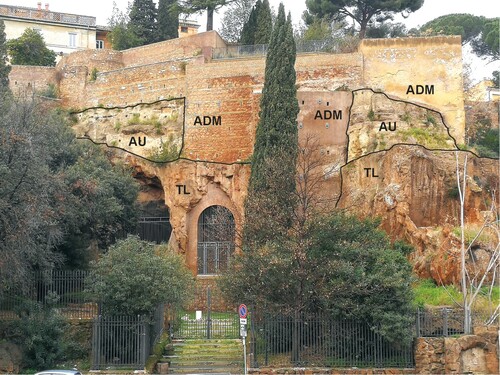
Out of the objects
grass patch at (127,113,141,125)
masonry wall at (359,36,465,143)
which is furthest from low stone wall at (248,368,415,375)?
grass patch at (127,113,141,125)

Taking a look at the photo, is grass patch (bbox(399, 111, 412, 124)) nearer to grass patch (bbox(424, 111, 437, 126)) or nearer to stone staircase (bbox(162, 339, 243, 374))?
grass patch (bbox(424, 111, 437, 126))

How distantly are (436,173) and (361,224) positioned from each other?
23.1 feet

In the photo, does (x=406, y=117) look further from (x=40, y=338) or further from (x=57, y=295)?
(x=40, y=338)

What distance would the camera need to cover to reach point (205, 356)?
94.7 feet

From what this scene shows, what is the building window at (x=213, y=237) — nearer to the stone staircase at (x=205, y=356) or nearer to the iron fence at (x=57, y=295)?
the stone staircase at (x=205, y=356)

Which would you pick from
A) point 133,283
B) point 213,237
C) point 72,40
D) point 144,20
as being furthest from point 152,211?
point 72,40

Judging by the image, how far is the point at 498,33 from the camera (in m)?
56.4

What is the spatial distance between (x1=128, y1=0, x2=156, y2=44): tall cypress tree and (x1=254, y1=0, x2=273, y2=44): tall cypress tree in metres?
10.2

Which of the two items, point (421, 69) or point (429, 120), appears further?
point (421, 69)

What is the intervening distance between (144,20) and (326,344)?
3329 centimetres

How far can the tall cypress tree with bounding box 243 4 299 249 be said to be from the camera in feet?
95.5

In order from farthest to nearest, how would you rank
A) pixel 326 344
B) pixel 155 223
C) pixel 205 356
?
pixel 155 223
pixel 205 356
pixel 326 344

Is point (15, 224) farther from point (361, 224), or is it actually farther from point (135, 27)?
point (135, 27)

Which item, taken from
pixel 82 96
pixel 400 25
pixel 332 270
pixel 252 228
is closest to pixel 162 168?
pixel 82 96
